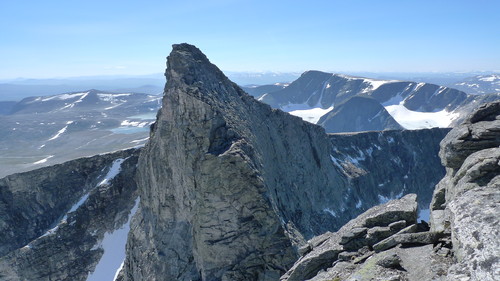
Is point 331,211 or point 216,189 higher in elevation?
point 216,189

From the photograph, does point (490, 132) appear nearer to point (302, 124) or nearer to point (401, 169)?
point (302, 124)

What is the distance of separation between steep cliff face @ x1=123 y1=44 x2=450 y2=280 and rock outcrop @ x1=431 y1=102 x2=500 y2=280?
18635 millimetres

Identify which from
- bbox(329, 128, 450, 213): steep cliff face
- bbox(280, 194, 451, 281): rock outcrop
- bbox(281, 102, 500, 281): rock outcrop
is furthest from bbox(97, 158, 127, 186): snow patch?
bbox(280, 194, 451, 281): rock outcrop

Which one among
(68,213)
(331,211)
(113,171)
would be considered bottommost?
(68,213)

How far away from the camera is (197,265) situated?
3997 cm

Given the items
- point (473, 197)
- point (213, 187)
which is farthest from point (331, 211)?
point (473, 197)

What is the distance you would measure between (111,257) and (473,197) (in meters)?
77.2

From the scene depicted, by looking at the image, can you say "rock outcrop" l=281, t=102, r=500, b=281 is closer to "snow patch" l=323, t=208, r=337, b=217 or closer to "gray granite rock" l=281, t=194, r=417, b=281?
"gray granite rock" l=281, t=194, r=417, b=281

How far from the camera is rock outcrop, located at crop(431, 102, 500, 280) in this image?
10.2 meters

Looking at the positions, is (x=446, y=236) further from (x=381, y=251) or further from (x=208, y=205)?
(x=208, y=205)

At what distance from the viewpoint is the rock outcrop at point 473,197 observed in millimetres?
10164

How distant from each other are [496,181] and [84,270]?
78.4 metres

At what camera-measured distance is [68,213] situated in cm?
7906

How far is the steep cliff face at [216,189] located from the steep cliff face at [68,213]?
2442 cm
